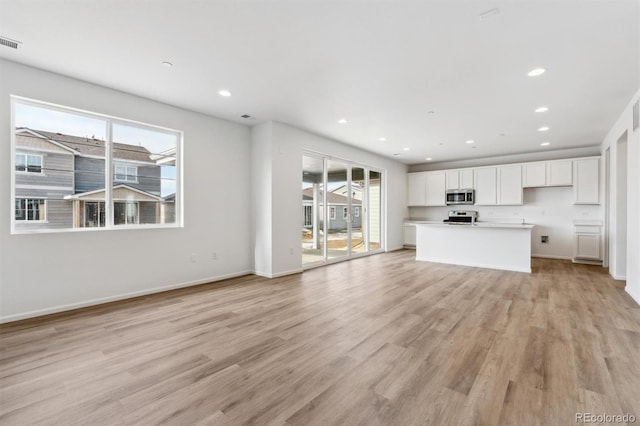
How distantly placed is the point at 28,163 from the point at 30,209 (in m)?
0.53

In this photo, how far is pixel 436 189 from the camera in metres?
8.87

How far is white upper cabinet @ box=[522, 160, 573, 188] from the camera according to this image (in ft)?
22.6

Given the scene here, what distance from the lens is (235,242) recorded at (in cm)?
525

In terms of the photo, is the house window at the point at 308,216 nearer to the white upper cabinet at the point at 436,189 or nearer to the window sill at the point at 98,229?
the window sill at the point at 98,229

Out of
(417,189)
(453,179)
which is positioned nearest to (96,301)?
(417,189)

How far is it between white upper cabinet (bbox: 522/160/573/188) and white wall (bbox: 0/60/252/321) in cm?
700

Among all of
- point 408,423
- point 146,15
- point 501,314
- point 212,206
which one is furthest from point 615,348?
point 212,206

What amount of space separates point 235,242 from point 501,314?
13.7 ft

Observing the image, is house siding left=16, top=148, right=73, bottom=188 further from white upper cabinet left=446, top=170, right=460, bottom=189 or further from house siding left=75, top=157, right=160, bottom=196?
white upper cabinet left=446, top=170, right=460, bottom=189

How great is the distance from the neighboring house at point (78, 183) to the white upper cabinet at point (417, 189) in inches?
288

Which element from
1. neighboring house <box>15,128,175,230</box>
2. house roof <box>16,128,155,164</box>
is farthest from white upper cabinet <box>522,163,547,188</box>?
house roof <box>16,128,155,164</box>

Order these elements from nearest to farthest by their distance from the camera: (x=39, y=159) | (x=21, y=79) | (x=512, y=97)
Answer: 1. (x=21, y=79)
2. (x=39, y=159)
3. (x=512, y=97)

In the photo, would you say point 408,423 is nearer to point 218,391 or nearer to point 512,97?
point 218,391

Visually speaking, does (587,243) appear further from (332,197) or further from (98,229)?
(98,229)
